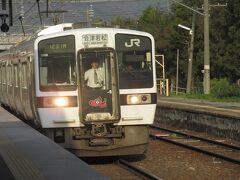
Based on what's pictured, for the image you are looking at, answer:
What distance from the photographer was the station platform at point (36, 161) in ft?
27.5

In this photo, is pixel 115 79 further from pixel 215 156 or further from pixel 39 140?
pixel 215 156

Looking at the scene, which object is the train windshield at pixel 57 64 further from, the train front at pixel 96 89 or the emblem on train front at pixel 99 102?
the emblem on train front at pixel 99 102

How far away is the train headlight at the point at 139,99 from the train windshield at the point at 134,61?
0.60ft

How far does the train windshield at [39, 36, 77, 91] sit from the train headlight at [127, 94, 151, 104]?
3.75 feet

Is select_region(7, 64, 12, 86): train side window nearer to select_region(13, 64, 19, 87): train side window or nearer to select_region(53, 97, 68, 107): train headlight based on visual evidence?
select_region(13, 64, 19, 87): train side window

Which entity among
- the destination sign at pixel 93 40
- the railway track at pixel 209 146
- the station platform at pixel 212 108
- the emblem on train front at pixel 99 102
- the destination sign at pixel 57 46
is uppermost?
the destination sign at pixel 93 40

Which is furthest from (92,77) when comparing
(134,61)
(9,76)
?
(9,76)

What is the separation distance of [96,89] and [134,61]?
1011mm

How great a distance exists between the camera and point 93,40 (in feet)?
42.3

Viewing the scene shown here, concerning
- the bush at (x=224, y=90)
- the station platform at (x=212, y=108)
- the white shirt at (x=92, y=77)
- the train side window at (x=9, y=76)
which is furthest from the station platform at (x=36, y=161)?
the bush at (x=224, y=90)

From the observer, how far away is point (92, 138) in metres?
12.6

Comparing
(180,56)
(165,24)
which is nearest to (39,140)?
(180,56)

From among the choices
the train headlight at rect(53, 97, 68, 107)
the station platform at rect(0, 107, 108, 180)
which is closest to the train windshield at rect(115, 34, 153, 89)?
the train headlight at rect(53, 97, 68, 107)

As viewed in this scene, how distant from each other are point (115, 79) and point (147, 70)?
74cm
